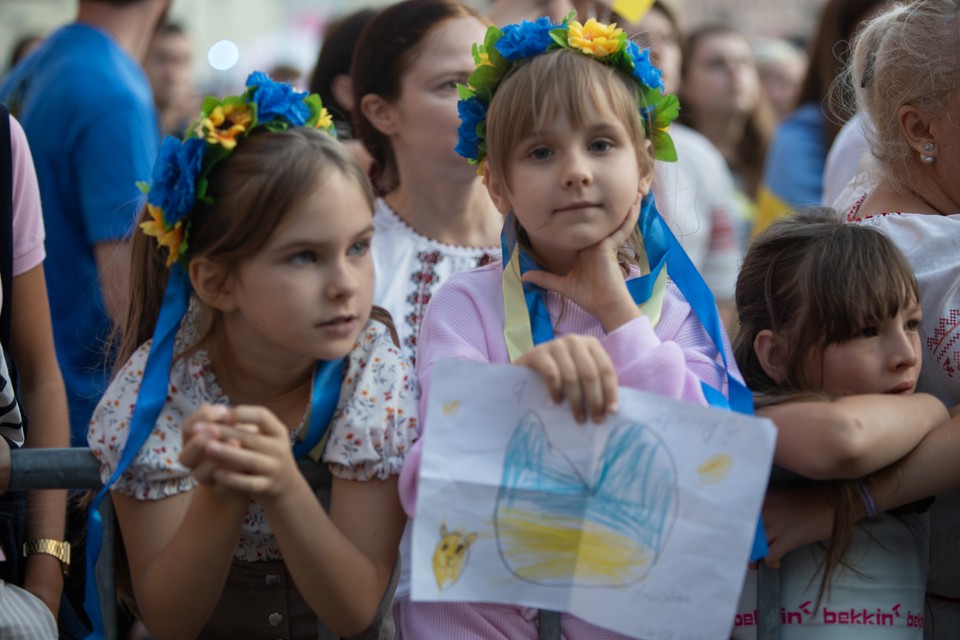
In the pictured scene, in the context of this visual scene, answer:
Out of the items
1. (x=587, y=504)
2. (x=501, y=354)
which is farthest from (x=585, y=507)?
(x=501, y=354)

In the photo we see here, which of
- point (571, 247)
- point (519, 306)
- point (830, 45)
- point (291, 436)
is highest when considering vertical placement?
point (830, 45)

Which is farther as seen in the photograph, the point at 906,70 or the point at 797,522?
the point at 906,70

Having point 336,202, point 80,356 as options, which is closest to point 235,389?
point 336,202

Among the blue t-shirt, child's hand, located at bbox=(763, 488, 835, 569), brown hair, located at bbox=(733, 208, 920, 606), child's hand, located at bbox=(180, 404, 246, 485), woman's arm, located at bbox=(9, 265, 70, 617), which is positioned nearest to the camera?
child's hand, located at bbox=(180, 404, 246, 485)

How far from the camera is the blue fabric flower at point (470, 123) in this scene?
2752 mm

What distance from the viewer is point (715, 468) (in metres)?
2.16

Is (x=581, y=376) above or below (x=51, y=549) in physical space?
above

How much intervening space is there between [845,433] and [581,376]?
525 mm

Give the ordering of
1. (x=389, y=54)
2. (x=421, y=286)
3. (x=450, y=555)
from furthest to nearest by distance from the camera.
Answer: (x=389, y=54)
(x=421, y=286)
(x=450, y=555)

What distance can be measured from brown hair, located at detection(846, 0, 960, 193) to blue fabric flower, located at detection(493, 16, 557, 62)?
3.03 ft

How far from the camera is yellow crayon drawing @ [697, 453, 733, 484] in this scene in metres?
2.16

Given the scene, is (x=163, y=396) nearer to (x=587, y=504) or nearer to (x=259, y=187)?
(x=259, y=187)

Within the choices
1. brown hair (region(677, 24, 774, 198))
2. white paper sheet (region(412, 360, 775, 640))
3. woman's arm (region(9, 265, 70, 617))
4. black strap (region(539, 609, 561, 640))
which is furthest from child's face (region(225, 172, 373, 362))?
brown hair (region(677, 24, 774, 198))

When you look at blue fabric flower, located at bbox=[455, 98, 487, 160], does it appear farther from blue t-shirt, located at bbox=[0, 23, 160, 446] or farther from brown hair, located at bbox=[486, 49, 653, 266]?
blue t-shirt, located at bbox=[0, 23, 160, 446]
